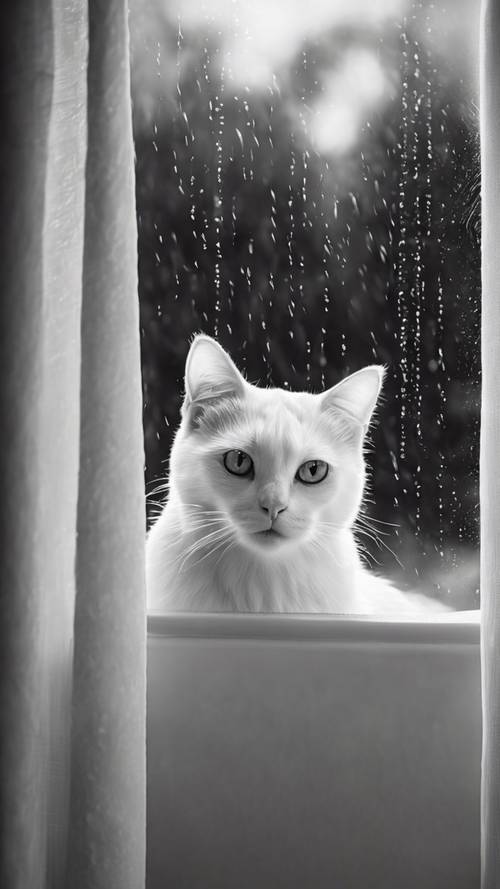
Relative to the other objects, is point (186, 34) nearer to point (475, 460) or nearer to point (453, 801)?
point (475, 460)

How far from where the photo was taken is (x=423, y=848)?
96 cm

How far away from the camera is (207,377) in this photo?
108 cm

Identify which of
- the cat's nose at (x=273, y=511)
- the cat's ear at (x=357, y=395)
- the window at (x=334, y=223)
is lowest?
the cat's nose at (x=273, y=511)

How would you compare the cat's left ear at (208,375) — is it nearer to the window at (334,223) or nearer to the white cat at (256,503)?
the white cat at (256,503)

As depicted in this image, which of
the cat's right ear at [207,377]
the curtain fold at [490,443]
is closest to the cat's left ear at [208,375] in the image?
the cat's right ear at [207,377]

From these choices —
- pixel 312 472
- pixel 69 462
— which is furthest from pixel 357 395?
pixel 69 462

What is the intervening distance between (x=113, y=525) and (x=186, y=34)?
1098 mm

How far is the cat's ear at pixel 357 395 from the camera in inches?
42.8

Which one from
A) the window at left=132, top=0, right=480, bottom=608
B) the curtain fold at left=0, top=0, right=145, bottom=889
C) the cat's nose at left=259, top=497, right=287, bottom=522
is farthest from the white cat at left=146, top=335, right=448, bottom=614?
the window at left=132, top=0, right=480, bottom=608

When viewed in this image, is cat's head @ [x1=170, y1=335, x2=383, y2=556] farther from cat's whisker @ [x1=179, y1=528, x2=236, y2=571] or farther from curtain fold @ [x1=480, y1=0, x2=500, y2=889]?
curtain fold @ [x1=480, y1=0, x2=500, y2=889]

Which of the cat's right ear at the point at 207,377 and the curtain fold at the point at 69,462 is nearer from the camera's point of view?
the curtain fold at the point at 69,462

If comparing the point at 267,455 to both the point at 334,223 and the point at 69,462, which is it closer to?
the point at 69,462

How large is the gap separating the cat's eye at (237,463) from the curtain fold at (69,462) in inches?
8.7

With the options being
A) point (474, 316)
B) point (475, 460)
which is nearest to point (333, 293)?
point (474, 316)
